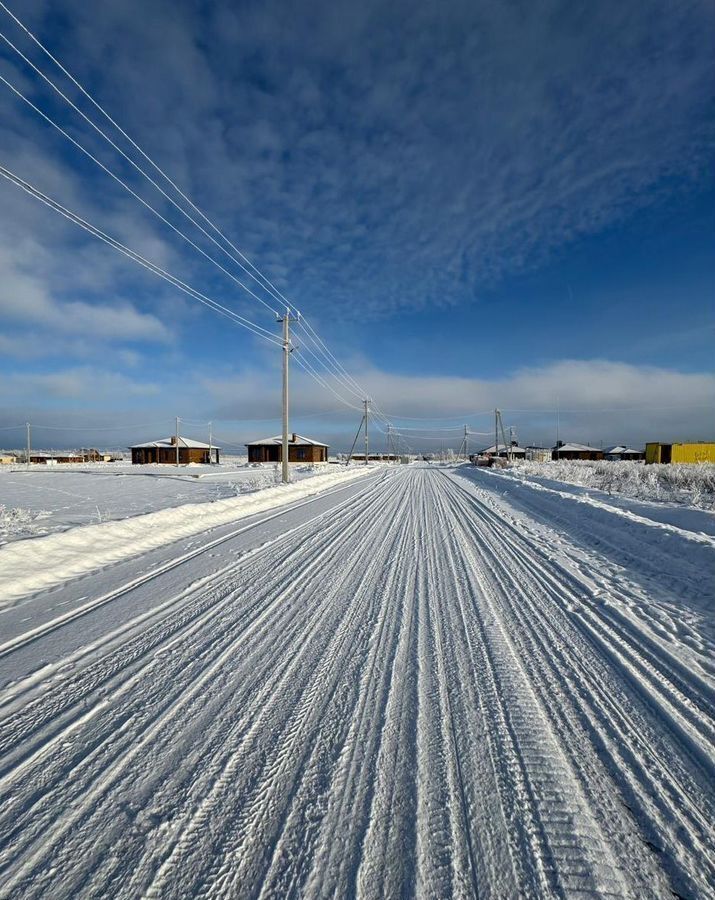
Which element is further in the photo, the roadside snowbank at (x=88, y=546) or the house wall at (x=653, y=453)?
the house wall at (x=653, y=453)

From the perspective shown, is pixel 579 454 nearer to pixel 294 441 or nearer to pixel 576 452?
pixel 576 452

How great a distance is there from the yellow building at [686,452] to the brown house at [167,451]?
6123 cm

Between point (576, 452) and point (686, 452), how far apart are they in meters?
45.1

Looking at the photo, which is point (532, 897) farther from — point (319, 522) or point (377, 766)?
point (319, 522)

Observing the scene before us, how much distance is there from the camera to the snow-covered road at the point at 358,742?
1637 mm

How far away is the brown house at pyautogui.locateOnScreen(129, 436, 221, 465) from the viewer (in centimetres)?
6981

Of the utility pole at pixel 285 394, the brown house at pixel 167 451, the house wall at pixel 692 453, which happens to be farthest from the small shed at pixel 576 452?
the utility pole at pixel 285 394

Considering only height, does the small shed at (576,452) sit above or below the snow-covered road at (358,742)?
above

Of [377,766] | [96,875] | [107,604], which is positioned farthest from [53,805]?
[107,604]

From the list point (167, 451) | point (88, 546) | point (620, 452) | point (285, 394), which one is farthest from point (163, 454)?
point (620, 452)

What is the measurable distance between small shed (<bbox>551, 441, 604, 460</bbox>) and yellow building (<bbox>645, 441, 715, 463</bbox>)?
4284 cm

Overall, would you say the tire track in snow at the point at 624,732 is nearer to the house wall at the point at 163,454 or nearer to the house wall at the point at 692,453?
the house wall at the point at 692,453

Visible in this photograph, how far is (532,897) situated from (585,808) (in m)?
0.56

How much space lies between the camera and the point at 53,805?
1911 mm
